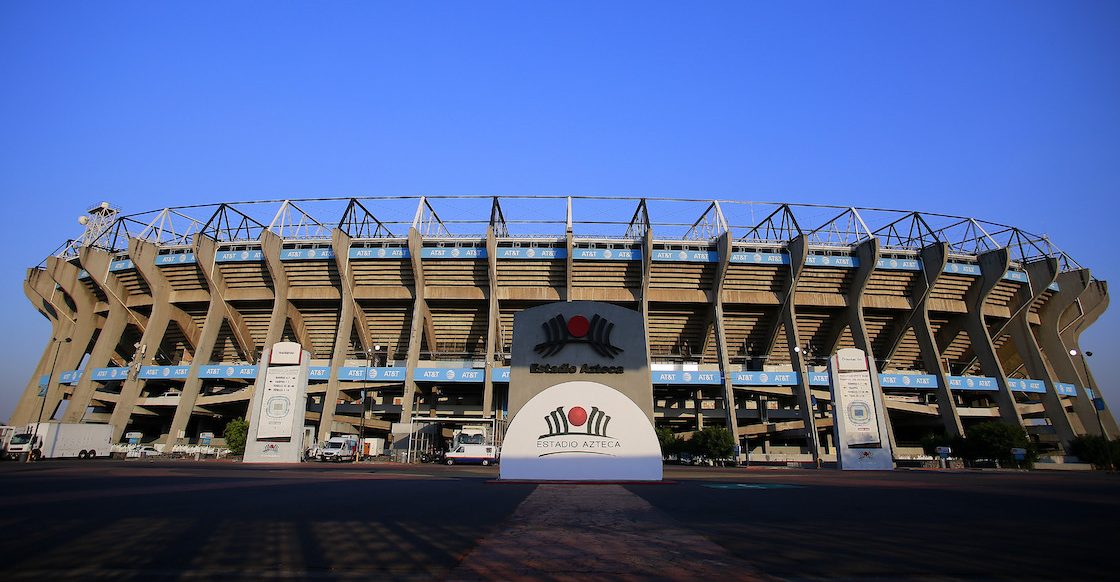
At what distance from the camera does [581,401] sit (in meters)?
17.7

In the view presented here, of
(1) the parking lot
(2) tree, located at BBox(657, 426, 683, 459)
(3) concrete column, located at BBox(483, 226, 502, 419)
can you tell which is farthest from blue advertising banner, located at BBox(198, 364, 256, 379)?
(1) the parking lot

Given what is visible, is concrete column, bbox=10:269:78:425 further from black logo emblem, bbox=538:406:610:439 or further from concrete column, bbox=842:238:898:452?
concrete column, bbox=842:238:898:452

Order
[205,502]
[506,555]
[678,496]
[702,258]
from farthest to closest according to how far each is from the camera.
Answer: [702,258] < [678,496] < [205,502] < [506,555]

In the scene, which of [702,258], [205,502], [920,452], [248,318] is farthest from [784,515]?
[248,318]

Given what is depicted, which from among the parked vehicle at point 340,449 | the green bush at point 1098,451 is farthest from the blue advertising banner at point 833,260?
the parked vehicle at point 340,449

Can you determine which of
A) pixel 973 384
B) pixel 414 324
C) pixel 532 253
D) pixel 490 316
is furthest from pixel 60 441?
pixel 973 384

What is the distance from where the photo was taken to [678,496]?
12516 mm

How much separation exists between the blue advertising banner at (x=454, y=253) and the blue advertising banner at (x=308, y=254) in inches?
333

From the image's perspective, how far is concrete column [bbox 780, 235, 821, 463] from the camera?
154ft

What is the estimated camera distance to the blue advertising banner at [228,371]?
49188mm

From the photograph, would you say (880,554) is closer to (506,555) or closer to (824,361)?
(506,555)

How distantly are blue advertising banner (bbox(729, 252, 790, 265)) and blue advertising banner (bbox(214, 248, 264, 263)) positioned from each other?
4245 centimetres

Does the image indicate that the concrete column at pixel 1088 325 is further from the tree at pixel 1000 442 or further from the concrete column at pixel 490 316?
the concrete column at pixel 490 316

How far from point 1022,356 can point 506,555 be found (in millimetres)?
66756
